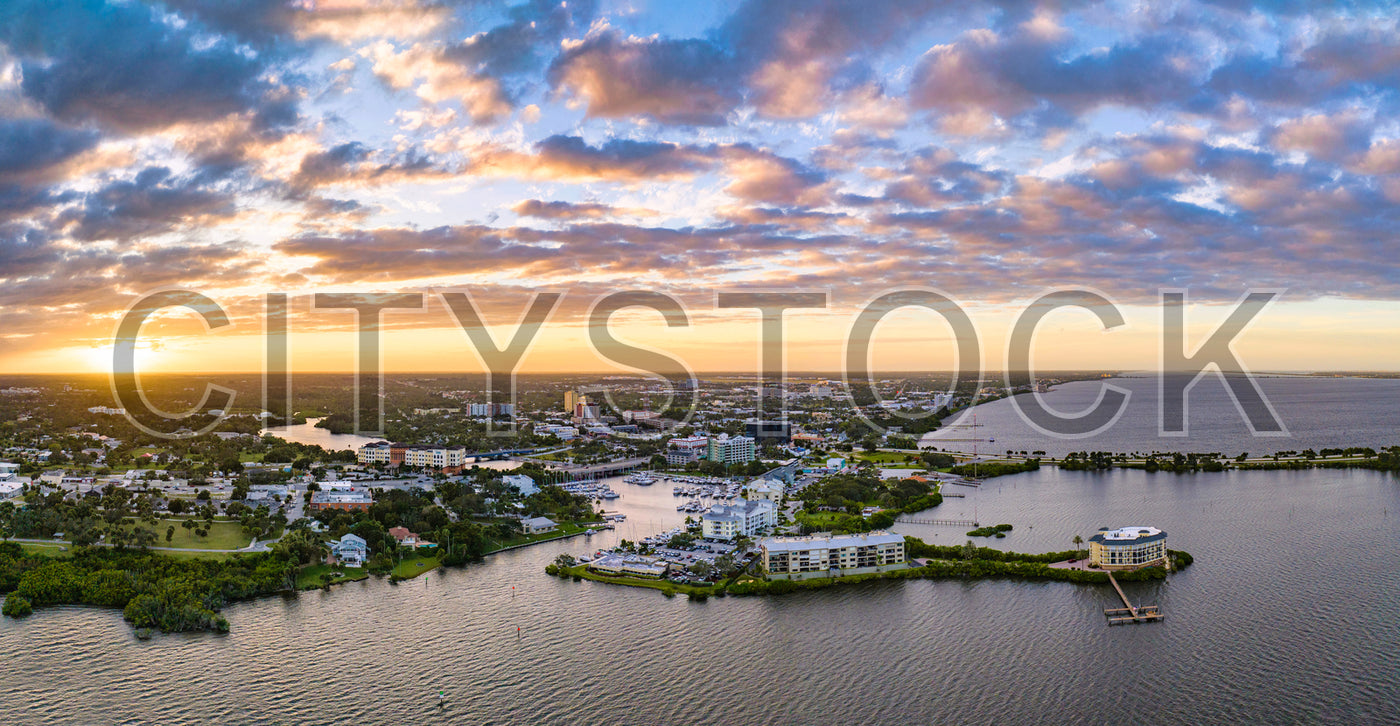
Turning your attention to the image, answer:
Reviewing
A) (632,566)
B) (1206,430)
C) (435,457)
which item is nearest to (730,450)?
(435,457)

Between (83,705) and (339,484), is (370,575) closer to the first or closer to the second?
(83,705)

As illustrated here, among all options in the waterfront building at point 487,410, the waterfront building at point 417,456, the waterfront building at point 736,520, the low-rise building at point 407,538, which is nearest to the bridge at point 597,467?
the waterfront building at point 417,456

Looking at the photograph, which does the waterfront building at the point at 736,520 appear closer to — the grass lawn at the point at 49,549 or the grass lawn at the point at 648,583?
the grass lawn at the point at 648,583

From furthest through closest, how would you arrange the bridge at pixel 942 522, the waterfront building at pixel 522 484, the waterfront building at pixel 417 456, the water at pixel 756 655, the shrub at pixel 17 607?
the waterfront building at pixel 417 456 → the waterfront building at pixel 522 484 → the bridge at pixel 942 522 → the shrub at pixel 17 607 → the water at pixel 756 655

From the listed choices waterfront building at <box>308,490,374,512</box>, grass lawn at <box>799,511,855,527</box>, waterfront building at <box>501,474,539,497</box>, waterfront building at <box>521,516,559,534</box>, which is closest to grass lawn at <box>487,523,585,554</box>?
waterfront building at <box>521,516,559,534</box>

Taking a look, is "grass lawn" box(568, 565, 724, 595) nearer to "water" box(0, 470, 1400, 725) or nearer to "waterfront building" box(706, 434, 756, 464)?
"water" box(0, 470, 1400, 725)

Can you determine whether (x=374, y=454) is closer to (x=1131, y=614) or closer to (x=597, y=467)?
(x=597, y=467)
